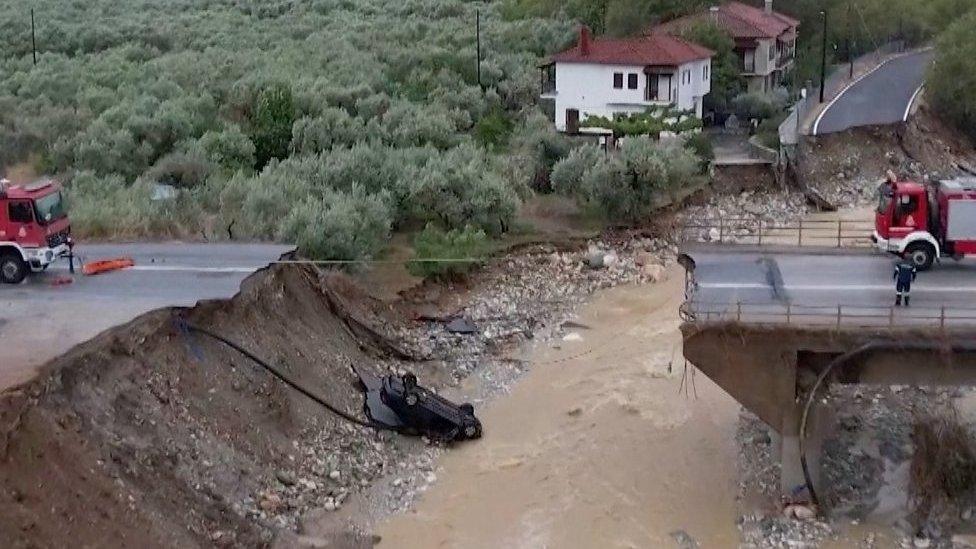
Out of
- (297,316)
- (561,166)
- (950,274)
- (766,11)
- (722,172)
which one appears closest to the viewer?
(950,274)

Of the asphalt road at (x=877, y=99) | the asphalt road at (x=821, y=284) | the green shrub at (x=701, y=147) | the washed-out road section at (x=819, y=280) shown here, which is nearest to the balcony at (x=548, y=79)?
the green shrub at (x=701, y=147)

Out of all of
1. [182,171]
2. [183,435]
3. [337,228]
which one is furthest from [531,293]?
[183,435]

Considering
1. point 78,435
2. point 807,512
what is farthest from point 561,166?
point 78,435

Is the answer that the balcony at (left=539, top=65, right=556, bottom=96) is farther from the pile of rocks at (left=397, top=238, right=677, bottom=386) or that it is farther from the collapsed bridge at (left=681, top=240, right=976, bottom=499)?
the collapsed bridge at (left=681, top=240, right=976, bottom=499)

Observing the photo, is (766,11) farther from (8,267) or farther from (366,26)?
(8,267)

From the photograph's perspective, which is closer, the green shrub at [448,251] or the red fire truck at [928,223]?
the red fire truck at [928,223]

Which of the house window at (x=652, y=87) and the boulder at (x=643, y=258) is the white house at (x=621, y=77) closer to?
the house window at (x=652, y=87)

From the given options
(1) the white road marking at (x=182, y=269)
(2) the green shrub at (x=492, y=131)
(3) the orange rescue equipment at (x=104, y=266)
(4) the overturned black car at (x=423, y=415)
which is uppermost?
(3) the orange rescue equipment at (x=104, y=266)
